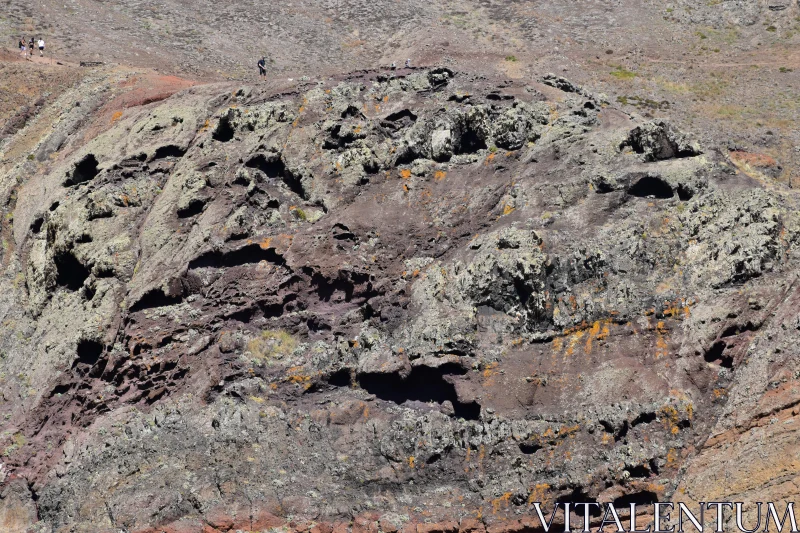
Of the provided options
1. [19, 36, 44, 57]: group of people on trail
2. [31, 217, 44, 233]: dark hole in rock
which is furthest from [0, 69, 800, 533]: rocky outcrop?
[19, 36, 44, 57]: group of people on trail

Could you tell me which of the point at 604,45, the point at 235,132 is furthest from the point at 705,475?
the point at 604,45

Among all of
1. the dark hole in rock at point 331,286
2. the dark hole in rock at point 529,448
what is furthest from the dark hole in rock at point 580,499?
the dark hole in rock at point 331,286

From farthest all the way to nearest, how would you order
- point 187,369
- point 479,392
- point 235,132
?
point 235,132
point 187,369
point 479,392

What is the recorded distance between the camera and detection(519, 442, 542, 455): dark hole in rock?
15695 mm

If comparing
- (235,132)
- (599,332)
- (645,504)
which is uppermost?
(235,132)

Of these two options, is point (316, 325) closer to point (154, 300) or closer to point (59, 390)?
point (154, 300)

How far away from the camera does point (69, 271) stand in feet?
77.2

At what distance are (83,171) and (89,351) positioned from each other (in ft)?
26.1

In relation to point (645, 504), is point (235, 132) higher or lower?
higher

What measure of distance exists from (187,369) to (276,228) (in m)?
Answer: 4.51

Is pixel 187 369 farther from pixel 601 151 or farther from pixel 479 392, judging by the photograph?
pixel 601 151

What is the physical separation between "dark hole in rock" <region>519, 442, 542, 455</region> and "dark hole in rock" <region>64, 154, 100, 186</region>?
17.5 meters

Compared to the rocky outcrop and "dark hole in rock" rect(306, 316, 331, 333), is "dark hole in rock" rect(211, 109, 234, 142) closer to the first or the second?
the rocky outcrop

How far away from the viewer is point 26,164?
29.3 m
